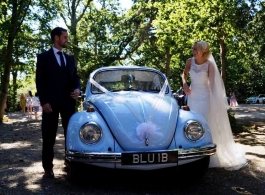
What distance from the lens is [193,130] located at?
4.52m

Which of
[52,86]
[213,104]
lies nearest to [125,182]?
[52,86]

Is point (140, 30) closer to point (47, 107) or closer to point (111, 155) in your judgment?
point (47, 107)

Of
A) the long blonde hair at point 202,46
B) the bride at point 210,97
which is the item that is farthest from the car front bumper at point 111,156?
the long blonde hair at point 202,46

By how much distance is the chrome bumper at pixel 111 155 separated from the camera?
13.5 feet

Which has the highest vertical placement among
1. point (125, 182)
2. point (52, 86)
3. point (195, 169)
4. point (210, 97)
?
point (52, 86)

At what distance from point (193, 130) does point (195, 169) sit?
0.57 meters

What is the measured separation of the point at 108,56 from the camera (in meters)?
24.0

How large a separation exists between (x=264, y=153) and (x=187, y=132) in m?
3.20

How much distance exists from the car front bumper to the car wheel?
26cm

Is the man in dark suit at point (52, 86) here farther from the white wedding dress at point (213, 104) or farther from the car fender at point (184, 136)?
the white wedding dress at point (213, 104)

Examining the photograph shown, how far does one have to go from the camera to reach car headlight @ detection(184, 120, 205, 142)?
4.47 metres

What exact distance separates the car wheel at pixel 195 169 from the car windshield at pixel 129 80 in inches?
70.9

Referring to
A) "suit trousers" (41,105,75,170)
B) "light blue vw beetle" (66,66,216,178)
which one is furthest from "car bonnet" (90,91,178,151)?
"suit trousers" (41,105,75,170)

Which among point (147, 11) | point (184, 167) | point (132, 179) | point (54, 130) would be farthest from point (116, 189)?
point (147, 11)
